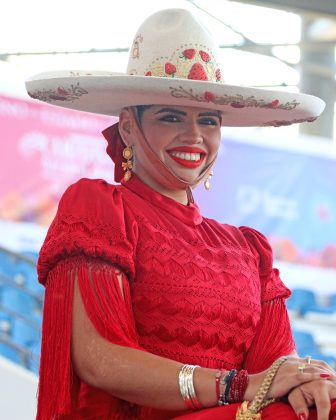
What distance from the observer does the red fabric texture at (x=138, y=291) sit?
1.70 meters

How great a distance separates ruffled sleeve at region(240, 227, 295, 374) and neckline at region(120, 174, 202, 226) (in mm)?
159

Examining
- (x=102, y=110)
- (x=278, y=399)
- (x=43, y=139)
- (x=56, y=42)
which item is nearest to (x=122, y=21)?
(x=56, y=42)

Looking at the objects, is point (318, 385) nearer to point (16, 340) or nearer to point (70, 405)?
point (70, 405)

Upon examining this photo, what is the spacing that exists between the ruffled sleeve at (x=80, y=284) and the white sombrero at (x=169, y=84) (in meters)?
0.22

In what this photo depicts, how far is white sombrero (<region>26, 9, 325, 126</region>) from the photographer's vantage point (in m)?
1.80

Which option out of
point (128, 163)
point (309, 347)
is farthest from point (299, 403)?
point (309, 347)

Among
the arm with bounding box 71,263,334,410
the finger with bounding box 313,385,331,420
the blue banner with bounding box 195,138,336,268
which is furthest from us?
the blue banner with bounding box 195,138,336,268

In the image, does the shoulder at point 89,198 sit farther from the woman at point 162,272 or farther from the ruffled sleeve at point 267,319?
the ruffled sleeve at point 267,319

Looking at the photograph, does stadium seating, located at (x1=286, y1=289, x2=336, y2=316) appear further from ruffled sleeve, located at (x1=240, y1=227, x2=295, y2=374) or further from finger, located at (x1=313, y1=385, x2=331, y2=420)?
finger, located at (x1=313, y1=385, x2=331, y2=420)

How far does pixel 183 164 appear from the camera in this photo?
6.12ft

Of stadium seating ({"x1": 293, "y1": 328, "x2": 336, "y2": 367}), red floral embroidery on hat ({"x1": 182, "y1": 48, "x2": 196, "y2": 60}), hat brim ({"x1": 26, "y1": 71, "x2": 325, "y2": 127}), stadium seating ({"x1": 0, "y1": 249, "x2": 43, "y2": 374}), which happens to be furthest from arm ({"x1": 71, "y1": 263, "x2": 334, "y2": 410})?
stadium seating ({"x1": 293, "y1": 328, "x2": 336, "y2": 367})

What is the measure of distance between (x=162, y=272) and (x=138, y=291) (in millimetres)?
54

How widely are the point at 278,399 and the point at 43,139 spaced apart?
483 cm

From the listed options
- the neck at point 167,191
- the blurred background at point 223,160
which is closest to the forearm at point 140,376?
the neck at point 167,191
